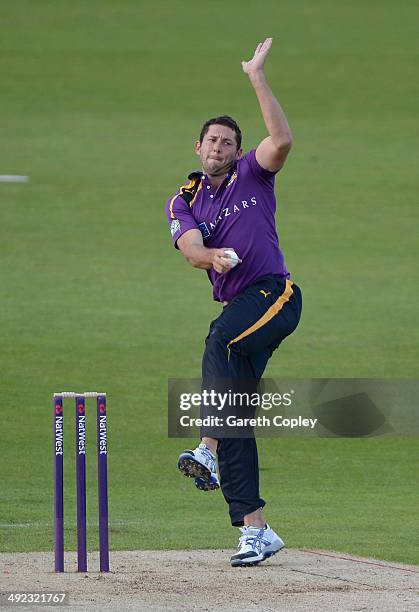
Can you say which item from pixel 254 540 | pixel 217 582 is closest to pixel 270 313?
pixel 254 540

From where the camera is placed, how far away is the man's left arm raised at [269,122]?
7.49 meters

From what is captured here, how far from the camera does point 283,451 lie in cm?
1312

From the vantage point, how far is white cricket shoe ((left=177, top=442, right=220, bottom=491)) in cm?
730

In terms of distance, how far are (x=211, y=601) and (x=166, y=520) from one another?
316 centimetres

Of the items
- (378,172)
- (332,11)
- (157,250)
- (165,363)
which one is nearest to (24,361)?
(165,363)

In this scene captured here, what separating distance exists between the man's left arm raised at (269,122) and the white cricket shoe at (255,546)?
192 centimetres

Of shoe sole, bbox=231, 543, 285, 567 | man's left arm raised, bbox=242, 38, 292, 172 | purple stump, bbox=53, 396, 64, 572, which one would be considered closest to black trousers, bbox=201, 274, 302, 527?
shoe sole, bbox=231, 543, 285, 567

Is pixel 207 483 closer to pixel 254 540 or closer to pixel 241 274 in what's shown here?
pixel 254 540

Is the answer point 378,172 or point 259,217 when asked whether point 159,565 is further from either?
point 378,172

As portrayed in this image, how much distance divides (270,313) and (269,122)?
994 mm

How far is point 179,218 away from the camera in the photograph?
7.85 m

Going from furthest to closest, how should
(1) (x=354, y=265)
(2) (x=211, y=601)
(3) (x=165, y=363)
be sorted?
(1) (x=354, y=265)
(3) (x=165, y=363)
(2) (x=211, y=601)

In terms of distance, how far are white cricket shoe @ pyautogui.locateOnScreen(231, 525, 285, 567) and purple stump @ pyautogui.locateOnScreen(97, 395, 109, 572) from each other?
2.38 ft

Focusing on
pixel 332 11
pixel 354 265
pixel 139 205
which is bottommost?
pixel 354 265
